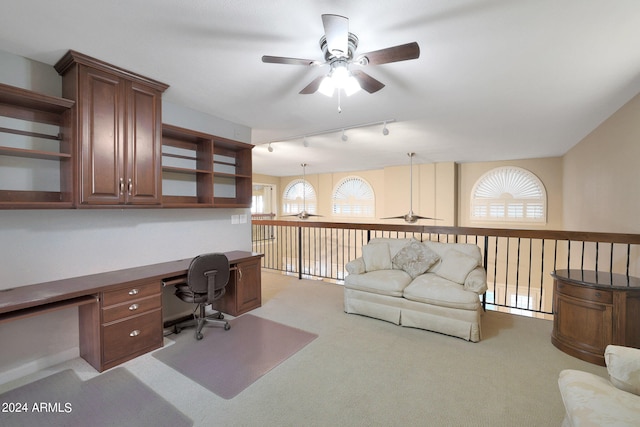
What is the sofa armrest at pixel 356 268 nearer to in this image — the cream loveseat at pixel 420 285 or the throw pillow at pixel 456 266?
the cream loveseat at pixel 420 285

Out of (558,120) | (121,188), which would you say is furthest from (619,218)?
(121,188)

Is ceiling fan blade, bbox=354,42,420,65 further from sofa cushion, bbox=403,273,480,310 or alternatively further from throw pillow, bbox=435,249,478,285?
throw pillow, bbox=435,249,478,285

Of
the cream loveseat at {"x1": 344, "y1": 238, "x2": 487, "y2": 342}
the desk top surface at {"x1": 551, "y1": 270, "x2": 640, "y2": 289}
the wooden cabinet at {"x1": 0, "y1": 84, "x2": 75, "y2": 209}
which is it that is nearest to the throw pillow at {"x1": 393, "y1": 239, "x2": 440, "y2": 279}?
the cream loveseat at {"x1": 344, "y1": 238, "x2": 487, "y2": 342}

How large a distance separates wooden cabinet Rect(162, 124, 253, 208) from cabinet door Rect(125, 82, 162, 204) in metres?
0.18

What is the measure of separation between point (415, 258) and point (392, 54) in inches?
100

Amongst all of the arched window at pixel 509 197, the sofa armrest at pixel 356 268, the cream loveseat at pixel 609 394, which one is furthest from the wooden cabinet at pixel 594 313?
the arched window at pixel 509 197

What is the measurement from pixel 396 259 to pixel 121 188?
324cm

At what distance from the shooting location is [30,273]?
2.27m

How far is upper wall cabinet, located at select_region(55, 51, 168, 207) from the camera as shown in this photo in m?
2.28

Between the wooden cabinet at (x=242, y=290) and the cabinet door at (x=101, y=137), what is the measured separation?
154cm

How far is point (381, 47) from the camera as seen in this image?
2.11 m

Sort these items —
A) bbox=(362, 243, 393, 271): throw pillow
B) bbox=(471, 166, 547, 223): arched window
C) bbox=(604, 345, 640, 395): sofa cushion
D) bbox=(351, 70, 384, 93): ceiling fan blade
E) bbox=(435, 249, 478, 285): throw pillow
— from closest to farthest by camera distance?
bbox=(604, 345, 640, 395): sofa cushion, bbox=(351, 70, 384, 93): ceiling fan blade, bbox=(435, 249, 478, 285): throw pillow, bbox=(362, 243, 393, 271): throw pillow, bbox=(471, 166, 547, 223): arched window

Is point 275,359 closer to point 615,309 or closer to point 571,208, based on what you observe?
point 615,309

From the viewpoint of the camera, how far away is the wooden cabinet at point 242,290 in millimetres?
3461
